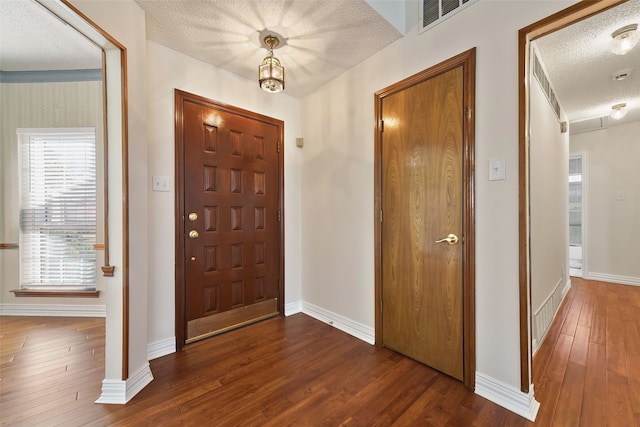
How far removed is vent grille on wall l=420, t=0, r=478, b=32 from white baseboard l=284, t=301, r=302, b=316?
9.11 feet

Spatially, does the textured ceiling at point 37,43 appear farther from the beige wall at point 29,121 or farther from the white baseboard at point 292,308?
the white baseboard at point 292,308

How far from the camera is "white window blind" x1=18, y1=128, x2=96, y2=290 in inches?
104

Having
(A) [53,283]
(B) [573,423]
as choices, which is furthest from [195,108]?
(B) [573,423]

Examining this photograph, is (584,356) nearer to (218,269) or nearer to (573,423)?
(573,423)

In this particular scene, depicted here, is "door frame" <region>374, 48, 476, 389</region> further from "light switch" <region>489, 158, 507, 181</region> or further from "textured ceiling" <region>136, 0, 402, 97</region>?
"textured ceiling" <region>136, 0, 402, 97</region>

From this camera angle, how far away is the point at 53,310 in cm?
270

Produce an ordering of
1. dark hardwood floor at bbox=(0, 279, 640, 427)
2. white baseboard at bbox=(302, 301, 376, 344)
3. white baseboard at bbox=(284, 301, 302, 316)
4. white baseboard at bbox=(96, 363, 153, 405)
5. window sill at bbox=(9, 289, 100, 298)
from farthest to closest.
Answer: white baseboard at bbox=(284, 301, 302, 316) < window sill at bbox=(9, 289, 100, 298) < white baseboard at bbox=(302, 301, 376, 344) < white baseboard at bbox=(96, 363, 153, 405) < dark hardwood floor at bbox=(0, 279, 640, 427)

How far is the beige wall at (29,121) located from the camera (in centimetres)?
251

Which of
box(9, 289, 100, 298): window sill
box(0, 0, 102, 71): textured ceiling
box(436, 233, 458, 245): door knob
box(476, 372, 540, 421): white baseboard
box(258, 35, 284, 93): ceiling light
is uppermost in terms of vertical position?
box(0, 0, 102, 71): textured ceiling

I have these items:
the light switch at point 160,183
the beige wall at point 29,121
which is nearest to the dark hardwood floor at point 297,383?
the beige wall at point 29,121

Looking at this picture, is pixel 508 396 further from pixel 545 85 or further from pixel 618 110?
pixel 618 110

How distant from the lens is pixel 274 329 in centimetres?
245

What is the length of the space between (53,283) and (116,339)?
198cm

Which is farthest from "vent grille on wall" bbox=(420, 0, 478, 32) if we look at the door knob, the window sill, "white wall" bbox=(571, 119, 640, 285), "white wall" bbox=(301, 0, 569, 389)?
"white wall" bbox=(571, 119, 640, 285)
